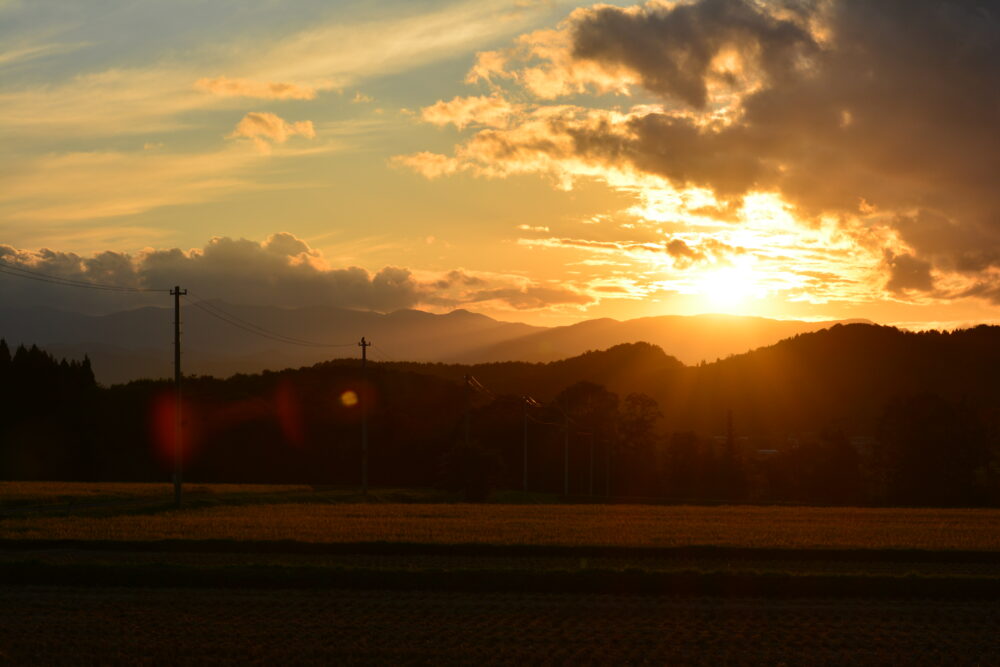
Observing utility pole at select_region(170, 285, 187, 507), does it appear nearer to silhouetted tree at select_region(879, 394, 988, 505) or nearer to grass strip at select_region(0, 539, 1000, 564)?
grass strip at select_region(0, 539, 1000, 564)

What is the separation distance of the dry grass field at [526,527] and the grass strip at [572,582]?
7568 millimetres

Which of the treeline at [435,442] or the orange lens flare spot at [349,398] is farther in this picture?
the orange lens flare spot at [349,398]

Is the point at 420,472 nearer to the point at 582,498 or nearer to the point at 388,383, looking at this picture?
the point at 582,498

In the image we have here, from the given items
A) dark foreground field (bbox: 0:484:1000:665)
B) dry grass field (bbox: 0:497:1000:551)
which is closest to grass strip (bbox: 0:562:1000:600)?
dark foreground field (bbox: 0:484:1000:665)

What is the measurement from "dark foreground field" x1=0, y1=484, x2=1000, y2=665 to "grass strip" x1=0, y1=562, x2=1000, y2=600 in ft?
0.16

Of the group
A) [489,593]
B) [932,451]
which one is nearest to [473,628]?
[489,593]

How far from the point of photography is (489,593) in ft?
72.9

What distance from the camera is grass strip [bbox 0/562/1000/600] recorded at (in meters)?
22.5

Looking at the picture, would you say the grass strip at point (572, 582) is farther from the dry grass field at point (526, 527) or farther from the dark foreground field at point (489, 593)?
the dry grass field at point (526, 527)

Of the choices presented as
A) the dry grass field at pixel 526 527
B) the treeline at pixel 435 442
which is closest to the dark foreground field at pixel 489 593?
the dry grass field at pixel 526 527

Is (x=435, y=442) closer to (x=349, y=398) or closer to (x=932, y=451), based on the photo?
(x=349, y=398)

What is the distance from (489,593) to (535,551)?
7634 millimetres

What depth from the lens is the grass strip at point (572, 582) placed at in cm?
2255

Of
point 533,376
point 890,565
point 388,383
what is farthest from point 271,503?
point 533,376
